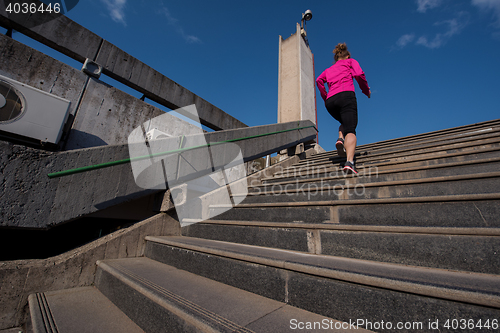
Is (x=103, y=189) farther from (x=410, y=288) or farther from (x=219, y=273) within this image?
(x=410, y=288)

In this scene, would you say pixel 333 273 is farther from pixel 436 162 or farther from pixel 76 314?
pixel 436 162

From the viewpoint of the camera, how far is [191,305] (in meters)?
1.28

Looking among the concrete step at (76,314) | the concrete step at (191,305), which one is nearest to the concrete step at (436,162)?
the concrete step at (191,305)

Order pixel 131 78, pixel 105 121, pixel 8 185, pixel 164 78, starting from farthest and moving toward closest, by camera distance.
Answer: pixel 164 78 → pixel 131 78 → pixel 105 121 → pixel 8 185

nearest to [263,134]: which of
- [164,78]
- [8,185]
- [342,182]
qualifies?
[342,182]

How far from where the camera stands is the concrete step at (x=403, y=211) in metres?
1.56

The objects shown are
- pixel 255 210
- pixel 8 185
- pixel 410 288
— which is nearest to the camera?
pixel 410 288

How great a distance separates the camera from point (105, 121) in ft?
13.4

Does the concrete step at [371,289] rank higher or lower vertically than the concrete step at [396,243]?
lower

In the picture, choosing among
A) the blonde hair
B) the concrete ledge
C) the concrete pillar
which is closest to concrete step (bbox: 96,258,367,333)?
the concrete ledge

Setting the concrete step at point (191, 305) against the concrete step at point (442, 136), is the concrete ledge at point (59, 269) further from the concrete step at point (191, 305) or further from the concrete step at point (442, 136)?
the concrete step at point (442, 136)

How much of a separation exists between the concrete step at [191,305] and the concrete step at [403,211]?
3.62 ft

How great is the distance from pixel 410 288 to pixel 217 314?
959 mm

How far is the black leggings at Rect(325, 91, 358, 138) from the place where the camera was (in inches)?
130
